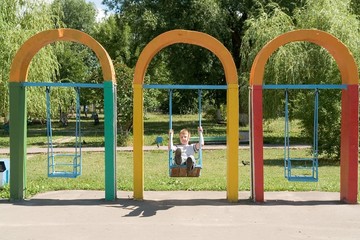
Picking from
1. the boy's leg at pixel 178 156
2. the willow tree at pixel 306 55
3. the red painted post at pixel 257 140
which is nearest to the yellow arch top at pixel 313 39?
the red painted post at pixel 257 140

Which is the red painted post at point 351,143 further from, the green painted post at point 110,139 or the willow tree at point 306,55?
the willow tree at point 306,55

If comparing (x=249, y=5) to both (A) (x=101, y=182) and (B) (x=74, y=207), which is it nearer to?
(A) (x=101, y=182)

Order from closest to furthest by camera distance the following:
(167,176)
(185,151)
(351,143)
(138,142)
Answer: (351,143), (138,142), (185,151), (167,176)

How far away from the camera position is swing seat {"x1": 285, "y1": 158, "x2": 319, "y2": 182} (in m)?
7.95

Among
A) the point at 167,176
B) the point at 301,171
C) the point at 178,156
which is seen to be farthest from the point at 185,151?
the point at 301,171

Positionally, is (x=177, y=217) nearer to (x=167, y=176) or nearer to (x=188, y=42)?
(x=188, y=42)

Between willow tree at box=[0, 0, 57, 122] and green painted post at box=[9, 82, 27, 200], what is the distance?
1033 cm

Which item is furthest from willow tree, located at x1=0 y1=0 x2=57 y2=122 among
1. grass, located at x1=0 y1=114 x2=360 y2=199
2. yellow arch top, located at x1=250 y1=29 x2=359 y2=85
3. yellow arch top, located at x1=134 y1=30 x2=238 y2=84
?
yellow arch top, located at x1=250 y1=29 x2=359 y2=85

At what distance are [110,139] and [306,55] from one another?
12.5 m

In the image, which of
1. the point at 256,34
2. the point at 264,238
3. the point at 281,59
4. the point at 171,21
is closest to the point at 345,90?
the point at 264,238

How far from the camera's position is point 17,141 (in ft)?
27.4

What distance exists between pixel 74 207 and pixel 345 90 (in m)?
4.91

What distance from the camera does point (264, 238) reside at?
6.02 metres

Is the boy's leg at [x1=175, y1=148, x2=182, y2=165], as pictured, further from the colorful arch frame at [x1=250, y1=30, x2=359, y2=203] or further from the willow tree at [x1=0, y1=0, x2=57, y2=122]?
the willow tree at [x1=0, y1=0, x2=57, y2=122]
